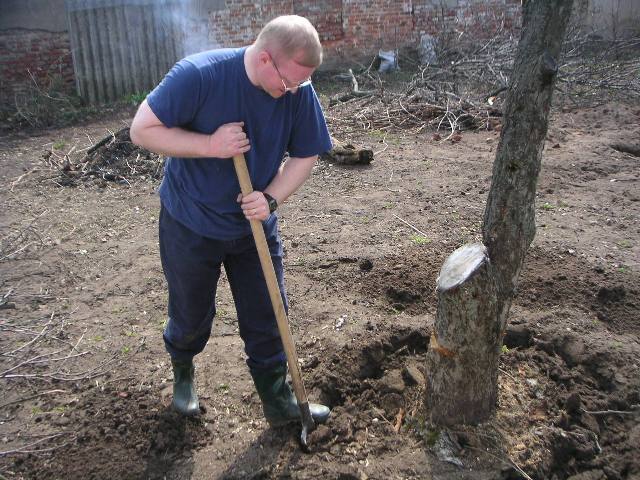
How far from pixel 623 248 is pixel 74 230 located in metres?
4.57

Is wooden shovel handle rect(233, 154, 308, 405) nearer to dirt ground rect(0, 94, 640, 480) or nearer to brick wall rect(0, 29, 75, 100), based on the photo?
dirt ground rect(0, 94, 640, 480)

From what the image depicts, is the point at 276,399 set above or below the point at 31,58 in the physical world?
below

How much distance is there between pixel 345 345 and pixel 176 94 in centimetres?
177

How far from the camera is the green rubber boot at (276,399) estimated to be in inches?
115

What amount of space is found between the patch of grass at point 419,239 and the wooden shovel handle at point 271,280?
2.24 metres

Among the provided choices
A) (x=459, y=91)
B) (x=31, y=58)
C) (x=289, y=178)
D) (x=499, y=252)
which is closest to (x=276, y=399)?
(x=289, y=178)

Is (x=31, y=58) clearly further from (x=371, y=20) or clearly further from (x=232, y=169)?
(x=232, y=169)

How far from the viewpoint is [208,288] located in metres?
2.77

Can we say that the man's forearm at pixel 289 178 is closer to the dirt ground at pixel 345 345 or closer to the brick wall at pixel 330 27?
the dirt ground at pixel 345 345

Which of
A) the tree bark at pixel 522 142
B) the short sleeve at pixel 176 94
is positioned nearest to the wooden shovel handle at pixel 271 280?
the short sleeve at pixel 176 94

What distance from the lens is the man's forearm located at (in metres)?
2.63

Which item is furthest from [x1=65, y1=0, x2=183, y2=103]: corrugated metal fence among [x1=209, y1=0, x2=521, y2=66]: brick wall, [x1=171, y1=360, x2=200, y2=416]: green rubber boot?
[x1=171, y1=360, x2=200, y2=416]: green rubber boot

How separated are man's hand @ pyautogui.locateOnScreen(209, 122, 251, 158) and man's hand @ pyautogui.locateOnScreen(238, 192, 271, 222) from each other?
7.8 inches

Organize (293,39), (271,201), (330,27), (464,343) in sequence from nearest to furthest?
(293,39), (271,201), (464,343), (330,27)
